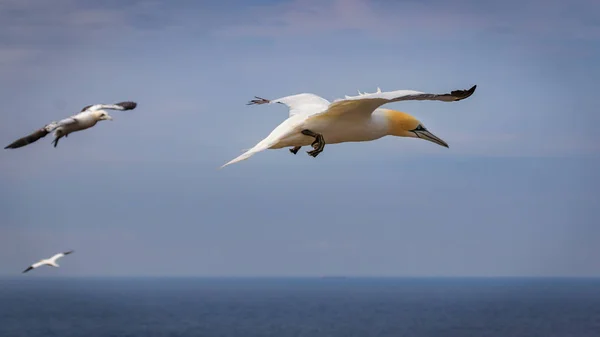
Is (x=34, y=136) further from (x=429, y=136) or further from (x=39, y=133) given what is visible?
(x=429, y=136)

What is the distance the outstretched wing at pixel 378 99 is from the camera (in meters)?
13.6

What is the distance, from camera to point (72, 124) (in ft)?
46.9

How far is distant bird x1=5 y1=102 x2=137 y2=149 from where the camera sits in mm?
13961

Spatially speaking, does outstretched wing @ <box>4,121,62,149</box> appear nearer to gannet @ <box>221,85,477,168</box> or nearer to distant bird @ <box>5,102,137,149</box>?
distant bird @ <box>5,102,137,149</box>

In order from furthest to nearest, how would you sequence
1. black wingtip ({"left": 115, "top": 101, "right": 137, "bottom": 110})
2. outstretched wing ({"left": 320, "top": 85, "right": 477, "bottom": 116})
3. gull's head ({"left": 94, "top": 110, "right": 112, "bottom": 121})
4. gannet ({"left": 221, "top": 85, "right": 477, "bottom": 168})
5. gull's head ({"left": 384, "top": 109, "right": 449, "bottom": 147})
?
gull's head ({"left": 384, "top": 109, "right": 449, "bottom": 147}) < black wingtip ({"left": 115, "top": 101, "right": 137, "bottom": 110}) < gannet ({"left": 221, "top": 85, "right": 477, "bottom": 168}) < gull's head ({"left": 94, "top": 110, "right": 112, "bottom": 121}) < outstretched wing ({"left": 320, "top": 85, "right": 477, "bottom": 116})

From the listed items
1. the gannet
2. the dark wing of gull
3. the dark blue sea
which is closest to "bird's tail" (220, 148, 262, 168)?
the gannet

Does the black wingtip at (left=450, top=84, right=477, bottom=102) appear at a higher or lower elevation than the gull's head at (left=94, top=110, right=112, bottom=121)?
higher

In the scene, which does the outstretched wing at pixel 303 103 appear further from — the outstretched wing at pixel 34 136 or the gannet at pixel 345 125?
the outstretched wing at pixel 34 136

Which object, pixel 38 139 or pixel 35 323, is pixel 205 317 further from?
pixel 38 139

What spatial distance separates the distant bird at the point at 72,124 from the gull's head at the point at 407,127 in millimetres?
4258

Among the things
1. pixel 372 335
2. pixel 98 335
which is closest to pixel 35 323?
pixel 98 335

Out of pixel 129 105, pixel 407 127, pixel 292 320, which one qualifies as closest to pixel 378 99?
pixel 407 127

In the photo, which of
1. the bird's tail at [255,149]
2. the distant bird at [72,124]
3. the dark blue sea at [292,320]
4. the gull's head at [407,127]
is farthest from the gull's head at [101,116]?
the dark blue sea at [292,320]

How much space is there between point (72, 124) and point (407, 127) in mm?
5210
